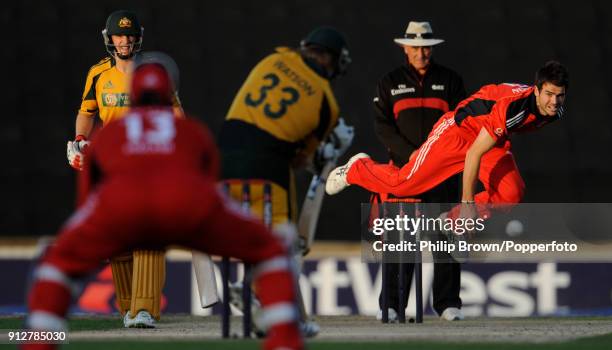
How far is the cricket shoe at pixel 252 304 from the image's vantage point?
8529 millimetres

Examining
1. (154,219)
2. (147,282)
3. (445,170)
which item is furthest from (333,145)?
(445,170)

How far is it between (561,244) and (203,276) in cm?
497

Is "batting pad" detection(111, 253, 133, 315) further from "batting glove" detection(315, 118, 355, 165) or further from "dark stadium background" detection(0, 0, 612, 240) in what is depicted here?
"dark stadium background" detection(0, 0, 612, 240)

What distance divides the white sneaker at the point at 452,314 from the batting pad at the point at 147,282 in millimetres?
2092

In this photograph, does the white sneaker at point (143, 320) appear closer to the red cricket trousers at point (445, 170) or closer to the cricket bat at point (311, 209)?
the cricket bat at point (311, 209)

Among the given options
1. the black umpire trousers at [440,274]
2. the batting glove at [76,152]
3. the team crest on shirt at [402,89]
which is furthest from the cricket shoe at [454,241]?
the batting glove at [76,152]

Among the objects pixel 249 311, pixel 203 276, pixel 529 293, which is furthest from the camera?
pixel 529 293

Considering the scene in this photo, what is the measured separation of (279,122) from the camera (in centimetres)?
831

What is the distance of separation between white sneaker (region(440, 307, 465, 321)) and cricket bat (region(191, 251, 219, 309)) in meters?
1.95

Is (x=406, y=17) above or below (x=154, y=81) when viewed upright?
above

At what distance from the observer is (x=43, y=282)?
6.38 meters

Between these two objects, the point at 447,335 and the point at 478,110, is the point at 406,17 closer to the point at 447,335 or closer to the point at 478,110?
the point at 478,110

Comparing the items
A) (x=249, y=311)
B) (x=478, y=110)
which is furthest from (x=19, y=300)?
(x=249, y=311)

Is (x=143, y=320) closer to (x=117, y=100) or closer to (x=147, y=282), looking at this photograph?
(x=147, y=282)
